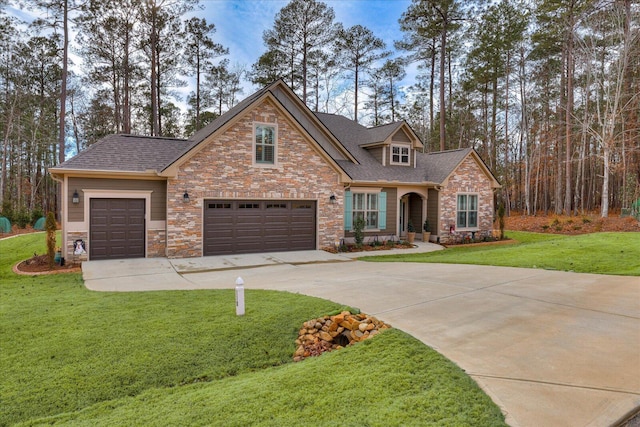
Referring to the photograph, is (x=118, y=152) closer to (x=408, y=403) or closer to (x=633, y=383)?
(x=408, y=403)

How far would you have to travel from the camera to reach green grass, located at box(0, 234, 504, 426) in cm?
337

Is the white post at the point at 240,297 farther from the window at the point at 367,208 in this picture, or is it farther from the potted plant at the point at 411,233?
the potted plant at the point at 411,233

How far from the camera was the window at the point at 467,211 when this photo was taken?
62.0 ft

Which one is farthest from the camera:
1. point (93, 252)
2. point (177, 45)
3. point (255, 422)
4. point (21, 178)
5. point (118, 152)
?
point (21, 178)

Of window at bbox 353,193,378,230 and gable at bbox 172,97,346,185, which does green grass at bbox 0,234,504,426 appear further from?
window at bbox 353,193,378,230

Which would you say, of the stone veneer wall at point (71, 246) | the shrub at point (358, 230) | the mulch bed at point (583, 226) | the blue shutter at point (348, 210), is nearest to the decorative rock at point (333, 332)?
the stone veneer wall at point (71, 246)

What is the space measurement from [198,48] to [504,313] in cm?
2622

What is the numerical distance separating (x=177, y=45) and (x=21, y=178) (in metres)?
20.3

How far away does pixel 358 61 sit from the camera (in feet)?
96.2

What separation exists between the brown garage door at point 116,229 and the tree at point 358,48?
2056cm

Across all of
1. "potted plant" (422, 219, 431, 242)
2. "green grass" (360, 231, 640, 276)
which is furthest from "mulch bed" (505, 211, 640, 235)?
"potted plant" (422, 219, 431, 242)

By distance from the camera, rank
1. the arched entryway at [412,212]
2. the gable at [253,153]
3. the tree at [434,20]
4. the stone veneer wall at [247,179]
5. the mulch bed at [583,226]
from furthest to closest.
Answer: the tree at [434,20], the mulch bed at [583,226], the arched entryway at [412,212], the gable at [253,153], the stone veneer wall at [247,179]

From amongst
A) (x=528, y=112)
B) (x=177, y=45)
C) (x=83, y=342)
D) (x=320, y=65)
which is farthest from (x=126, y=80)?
(x=528, y=112)

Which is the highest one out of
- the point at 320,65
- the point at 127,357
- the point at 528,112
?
the point at 320,65
